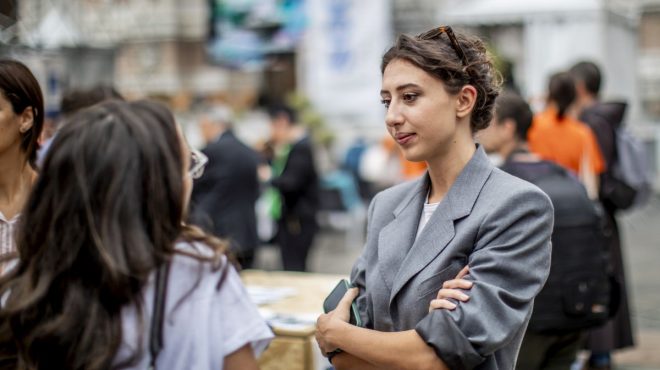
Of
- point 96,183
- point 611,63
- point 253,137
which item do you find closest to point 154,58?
point 253,137

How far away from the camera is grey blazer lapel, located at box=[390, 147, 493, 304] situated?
8.29 ft

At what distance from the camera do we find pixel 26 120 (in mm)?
3357

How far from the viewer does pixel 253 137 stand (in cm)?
1967

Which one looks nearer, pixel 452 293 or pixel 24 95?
pixel 452 293

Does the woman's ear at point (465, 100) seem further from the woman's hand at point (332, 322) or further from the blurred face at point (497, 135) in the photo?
the blurred face at point (497, 135)

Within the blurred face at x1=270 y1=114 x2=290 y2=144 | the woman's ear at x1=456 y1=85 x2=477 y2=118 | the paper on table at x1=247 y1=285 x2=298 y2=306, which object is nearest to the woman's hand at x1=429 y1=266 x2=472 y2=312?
the woman's ear at x1=456 y1=85 x2=477 y2=118

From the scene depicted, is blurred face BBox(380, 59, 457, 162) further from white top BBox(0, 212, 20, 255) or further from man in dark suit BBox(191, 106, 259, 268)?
man in dark suit BBox(191, 106, 259, 268)

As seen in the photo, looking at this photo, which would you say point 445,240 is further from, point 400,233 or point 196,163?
point 196,163

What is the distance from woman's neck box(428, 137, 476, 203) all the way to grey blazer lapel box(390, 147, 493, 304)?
1.5 inches

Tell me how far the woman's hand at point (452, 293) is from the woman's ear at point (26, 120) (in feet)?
5.62

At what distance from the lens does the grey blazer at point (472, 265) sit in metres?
2.35

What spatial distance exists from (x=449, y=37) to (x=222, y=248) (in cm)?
93

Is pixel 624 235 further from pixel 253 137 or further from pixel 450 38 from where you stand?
pixel 450 38

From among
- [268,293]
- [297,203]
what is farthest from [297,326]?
[297,203]
